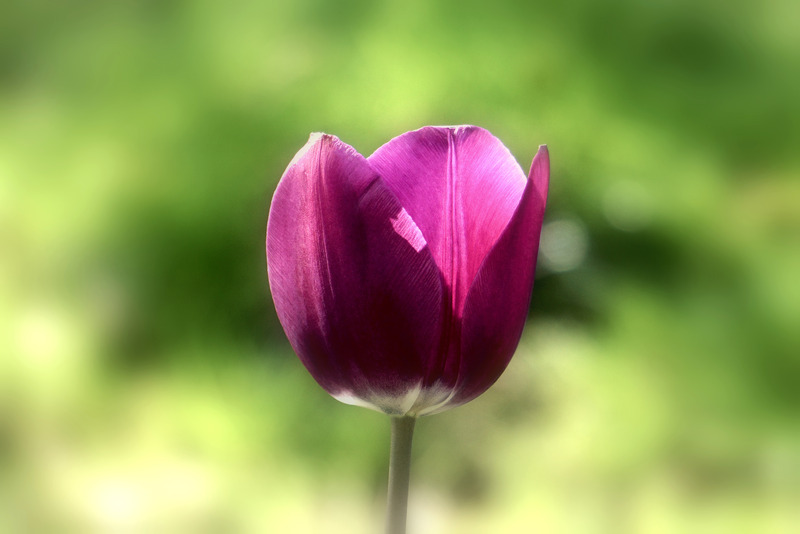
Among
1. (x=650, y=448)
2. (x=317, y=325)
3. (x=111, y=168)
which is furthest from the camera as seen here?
(x=111, y=168)

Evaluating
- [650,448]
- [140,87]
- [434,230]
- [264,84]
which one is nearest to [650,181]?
[650,448]

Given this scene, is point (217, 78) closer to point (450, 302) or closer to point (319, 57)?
point (319, 57)

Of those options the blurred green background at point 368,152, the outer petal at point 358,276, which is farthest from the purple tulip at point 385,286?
the blurred green background at point 368,152

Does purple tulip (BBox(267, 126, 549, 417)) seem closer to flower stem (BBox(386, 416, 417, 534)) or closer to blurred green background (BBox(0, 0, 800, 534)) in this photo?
flower stem (BBox(386, 416, 417, 534))

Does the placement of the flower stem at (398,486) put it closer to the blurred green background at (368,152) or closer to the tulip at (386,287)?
the tulip at (386,287)

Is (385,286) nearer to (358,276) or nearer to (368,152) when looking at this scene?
(358,276)

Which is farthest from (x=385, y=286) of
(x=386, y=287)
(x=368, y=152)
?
(x=368, y=152)

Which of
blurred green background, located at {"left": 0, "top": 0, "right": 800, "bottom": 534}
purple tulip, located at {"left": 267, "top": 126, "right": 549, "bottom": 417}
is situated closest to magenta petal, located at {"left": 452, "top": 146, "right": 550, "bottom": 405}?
purple tulip, located at {"left": 267, "top": 126, "right": 549, "bottom": 417}
